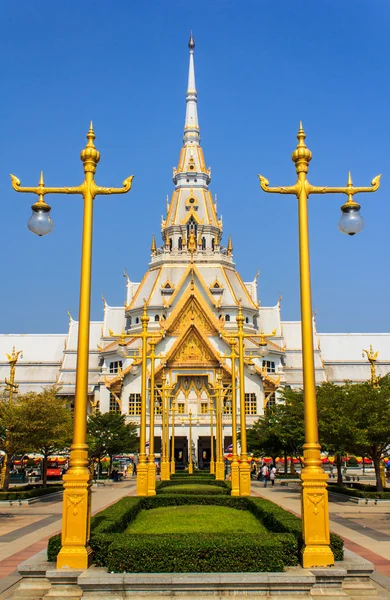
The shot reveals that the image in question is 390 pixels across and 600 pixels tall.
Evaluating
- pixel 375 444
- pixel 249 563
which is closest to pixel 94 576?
pixel 249 563

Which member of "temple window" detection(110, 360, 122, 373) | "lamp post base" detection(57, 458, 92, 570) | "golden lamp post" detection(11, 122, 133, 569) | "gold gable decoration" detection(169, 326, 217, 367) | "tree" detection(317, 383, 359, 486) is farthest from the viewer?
"temple window" detection(110, 360, 122, 373)

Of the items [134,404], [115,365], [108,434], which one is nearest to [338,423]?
[108,434]

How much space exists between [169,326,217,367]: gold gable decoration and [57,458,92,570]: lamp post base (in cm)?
5410

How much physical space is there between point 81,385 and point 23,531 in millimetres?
10422

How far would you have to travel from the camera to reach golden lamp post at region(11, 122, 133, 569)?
10562 mm

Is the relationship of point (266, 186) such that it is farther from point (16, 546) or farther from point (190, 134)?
point (190, 134)

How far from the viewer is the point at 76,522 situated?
10.6m

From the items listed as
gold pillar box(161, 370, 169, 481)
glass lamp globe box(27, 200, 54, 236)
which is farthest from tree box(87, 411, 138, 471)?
glass lamp globe box(27, 200, 54, 236)

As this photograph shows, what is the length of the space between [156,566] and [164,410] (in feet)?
96.7

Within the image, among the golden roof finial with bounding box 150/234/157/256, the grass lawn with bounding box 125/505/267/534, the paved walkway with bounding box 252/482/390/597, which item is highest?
the golden roof finial with bounding box 150/234/157/256

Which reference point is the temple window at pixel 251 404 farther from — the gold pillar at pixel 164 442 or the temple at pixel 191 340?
the gold pillar at pixel 164 442

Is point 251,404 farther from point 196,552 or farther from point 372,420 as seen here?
point 196,552

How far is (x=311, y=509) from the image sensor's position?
1075 centimetres

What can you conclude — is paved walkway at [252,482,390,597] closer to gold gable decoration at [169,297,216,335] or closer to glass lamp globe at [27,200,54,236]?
glass lamp globe at [27,200,54,236]
